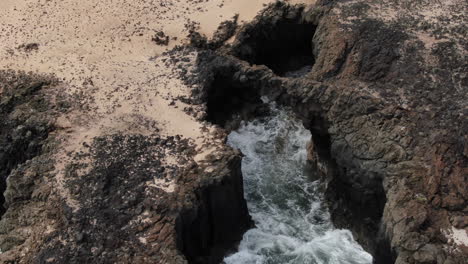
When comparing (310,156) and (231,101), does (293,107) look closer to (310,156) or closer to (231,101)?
(310,156)

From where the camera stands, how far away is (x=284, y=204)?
22.7 meters

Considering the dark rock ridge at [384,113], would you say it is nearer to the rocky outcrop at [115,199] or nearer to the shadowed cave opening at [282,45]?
the shadowed cave opening at [282,45]

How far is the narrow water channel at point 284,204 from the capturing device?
20.5m

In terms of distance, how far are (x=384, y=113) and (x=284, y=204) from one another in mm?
5662

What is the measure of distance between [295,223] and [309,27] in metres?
11.0

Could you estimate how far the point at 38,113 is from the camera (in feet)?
72.4

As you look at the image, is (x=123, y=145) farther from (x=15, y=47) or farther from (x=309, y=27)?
(x=309, y=27)

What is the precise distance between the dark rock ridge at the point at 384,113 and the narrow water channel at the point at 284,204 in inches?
30.6

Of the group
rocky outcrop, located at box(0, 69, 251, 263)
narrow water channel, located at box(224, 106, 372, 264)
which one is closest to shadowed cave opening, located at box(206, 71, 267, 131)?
narrow water channel, located at box(224, 106, 372, 264)

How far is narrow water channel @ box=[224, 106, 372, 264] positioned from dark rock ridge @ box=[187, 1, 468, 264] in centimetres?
78

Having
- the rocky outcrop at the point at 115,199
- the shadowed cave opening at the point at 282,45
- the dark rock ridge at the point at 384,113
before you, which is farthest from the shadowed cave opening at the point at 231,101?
the rocky outcrop at the point at 115,199

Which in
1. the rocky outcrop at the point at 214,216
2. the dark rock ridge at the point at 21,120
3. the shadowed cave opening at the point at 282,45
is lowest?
the rocky outcrop at the point at 214,216

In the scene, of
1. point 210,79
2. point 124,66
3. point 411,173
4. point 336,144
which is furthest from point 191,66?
point 411,173

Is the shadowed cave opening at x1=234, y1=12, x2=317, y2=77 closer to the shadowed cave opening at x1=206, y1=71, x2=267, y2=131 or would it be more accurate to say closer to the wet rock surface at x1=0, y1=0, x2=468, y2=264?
the wet rock surface at x1=0, y1=0, x2=468, y2=264
